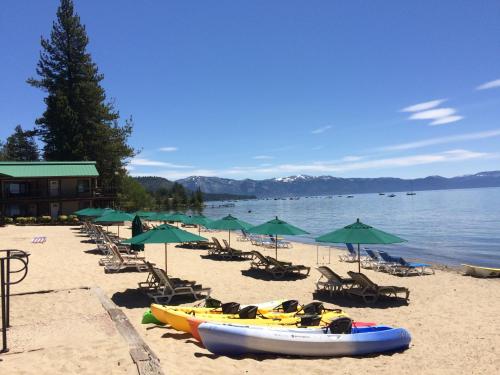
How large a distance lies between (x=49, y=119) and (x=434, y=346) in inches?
1823

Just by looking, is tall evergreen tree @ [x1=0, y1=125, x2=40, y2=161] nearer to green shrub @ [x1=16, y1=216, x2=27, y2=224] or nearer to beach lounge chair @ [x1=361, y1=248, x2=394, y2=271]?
green shrub @ [x1=16, y1=216, x2=27, y2=224]

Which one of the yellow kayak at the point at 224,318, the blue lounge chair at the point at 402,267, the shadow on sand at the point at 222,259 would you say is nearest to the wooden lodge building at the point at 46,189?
the shadow on sand at the point at 222,259

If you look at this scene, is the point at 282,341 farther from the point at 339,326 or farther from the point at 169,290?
the point at 169,290

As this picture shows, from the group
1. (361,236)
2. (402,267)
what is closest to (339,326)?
(361,236)

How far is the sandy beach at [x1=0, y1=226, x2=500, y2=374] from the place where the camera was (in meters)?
6.14

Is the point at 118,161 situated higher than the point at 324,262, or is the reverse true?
the point at 118,161

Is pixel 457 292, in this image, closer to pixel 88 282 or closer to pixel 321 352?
pixel 321 352

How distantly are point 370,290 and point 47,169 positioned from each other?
35299mm

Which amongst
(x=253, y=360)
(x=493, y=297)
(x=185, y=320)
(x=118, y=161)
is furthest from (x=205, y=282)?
(x=118, y=161)


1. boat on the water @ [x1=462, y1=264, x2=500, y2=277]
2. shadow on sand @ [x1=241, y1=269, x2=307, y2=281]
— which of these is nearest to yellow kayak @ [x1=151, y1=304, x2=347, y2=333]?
shadow on sand @ [x1=241, y1=269, x2=307, y2=281]

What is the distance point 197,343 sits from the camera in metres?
7.16

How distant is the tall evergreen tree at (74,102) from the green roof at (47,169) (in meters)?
5.74

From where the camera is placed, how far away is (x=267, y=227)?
15.4 m

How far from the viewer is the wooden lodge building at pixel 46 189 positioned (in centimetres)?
3719
